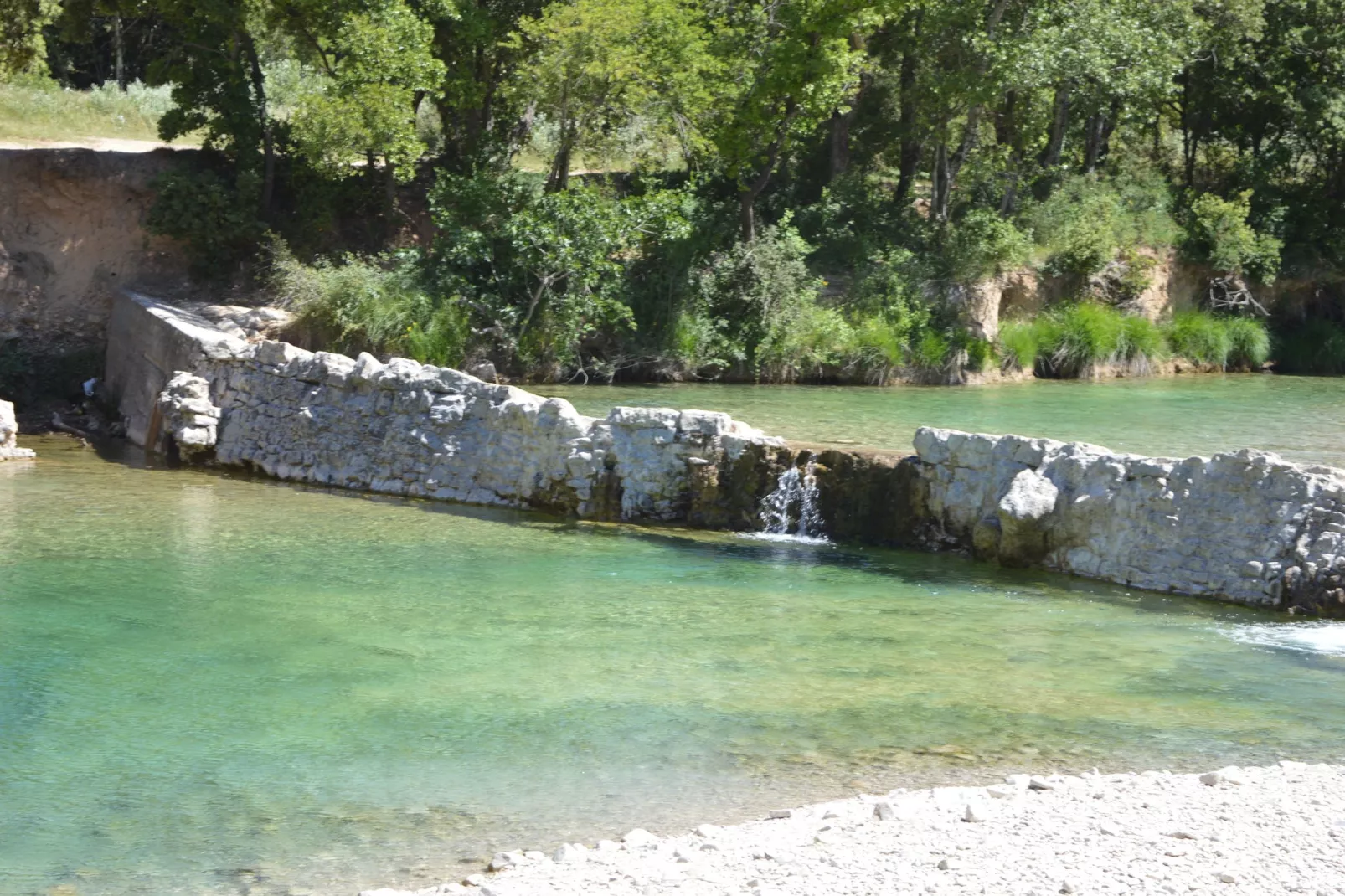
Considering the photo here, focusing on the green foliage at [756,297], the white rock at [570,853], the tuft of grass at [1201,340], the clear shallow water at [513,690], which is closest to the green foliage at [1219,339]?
the tuft of grass at [1201,340]

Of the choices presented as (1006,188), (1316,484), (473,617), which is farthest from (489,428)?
(1006,188)

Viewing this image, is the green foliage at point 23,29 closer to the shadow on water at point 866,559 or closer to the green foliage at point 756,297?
the shadow on water at point 866,559

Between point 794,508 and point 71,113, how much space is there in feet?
75.3

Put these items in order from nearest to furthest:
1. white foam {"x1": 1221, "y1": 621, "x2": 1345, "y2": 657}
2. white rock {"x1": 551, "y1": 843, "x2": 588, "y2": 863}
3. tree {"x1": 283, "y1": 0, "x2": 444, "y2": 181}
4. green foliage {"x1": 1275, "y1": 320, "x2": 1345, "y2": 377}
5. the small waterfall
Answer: white rock {"x1": 551, "y1": 843, "x2": 588, "y2": 863}
white foam {"x1": 1221, "y1": 621, "x2": 1345, "y2": 657}
the small waterfall
tree {"x1": 283, "y1": 0, "x2": 444, "y2": 181}
green foliage {"x1": 1275, "y1": 320, "x2": 1345, "y2": 377}

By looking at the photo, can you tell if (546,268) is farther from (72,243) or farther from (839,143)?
(72,243)

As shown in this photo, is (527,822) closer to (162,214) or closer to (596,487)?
(596,487)

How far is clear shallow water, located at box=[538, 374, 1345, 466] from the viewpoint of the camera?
1867cm

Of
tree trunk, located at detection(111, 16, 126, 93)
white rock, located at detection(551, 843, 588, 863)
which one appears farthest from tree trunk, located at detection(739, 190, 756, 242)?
white rock, located at detection(551, 843, 588, 863)

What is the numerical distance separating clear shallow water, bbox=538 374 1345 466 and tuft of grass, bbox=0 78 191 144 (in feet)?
46.2

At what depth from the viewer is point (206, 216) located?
25906mm

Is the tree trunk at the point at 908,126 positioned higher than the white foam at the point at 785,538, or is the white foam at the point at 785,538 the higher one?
the tree trunk at the point at 908,126

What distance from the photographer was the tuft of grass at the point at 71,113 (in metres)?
31.1

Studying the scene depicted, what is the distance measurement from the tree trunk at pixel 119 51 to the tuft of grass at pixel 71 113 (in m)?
1.38

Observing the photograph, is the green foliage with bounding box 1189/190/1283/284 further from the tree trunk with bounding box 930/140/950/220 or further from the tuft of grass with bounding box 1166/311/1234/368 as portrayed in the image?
the tree trunk with bounding box 930/140/950/220
